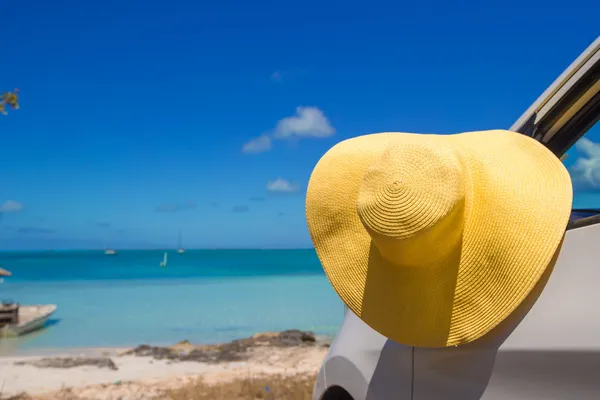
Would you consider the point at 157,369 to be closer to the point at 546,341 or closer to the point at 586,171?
the point at 586,171

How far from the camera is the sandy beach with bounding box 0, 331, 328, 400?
7.48 metres

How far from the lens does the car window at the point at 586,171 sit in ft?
6.25

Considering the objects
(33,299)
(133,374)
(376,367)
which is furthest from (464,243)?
(33,299)

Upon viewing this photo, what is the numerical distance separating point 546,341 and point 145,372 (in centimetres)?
953

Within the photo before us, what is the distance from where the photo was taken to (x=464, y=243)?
1.68 meters

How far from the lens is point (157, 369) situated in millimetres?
10383

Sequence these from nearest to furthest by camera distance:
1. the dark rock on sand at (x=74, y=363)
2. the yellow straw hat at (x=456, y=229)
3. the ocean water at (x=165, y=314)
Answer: the yellow straw hat at (x=456, y=229) → the dark rock on sand at (x=74, y=363) → the ocean water at (x=165, y=314)

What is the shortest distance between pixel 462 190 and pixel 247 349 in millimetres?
10816

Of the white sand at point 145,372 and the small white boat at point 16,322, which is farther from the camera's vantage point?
the small white boat at point 16,322

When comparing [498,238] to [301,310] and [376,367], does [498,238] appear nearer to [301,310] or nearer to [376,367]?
[376,367]

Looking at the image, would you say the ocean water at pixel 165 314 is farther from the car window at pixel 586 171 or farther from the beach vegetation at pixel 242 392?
the car window at pixel 586 171

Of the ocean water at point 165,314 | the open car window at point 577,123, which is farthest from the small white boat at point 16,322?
the open car window at point 577,123

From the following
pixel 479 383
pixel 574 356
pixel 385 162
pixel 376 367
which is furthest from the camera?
pixel 376 367

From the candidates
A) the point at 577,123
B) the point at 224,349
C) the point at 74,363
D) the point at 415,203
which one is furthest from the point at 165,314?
the point at 415,203
